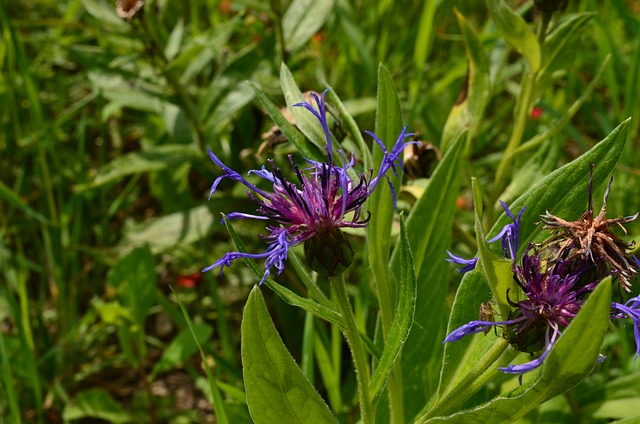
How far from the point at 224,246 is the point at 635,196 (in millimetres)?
1455

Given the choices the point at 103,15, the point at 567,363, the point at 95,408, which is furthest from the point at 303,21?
the point at 567,363

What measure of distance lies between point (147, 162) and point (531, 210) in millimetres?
1533

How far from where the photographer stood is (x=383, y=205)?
→ 51.0 inches

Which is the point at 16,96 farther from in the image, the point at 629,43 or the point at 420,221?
the point at 629,43

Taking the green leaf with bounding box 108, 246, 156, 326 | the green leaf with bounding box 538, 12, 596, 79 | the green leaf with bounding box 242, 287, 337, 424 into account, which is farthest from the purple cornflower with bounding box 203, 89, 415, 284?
the green leaf with bounding box 108, 246, 156, 326

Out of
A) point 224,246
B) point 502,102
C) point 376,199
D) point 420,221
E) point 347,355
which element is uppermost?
point 376,199

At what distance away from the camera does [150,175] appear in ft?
9.59

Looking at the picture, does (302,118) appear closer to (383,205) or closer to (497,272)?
(383,205)

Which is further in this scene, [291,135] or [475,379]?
[291,135]

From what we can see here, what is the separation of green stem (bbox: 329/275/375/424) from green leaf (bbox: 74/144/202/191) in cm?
141

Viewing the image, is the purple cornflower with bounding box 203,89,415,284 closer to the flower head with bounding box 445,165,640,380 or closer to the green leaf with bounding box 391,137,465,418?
the flower head with bounding box 445,165,640,380

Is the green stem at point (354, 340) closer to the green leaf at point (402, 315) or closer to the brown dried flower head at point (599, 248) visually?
the green leaf at point (402, 315)

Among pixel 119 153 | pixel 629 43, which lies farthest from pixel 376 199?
pixel 629 43

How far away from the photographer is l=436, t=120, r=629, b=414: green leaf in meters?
1.15
